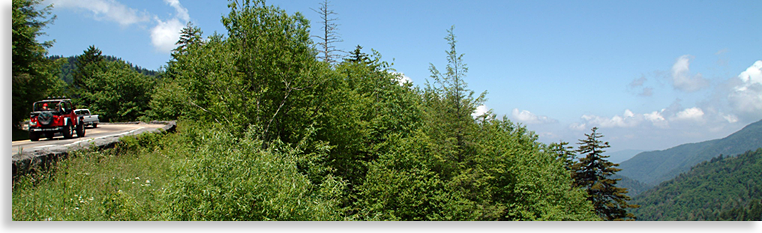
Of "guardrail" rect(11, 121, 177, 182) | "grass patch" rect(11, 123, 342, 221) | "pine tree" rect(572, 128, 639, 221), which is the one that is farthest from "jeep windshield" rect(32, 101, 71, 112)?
"pine tree" rect(572, 128, 639, 221)

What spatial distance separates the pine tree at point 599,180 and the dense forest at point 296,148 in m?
6.04

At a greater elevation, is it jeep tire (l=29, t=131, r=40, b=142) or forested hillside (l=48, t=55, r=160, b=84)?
forested hillside (l=48, t=55, r=160, b=84)

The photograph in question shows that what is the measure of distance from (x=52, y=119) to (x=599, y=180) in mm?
34164

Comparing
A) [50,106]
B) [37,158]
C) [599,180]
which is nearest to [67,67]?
[50,106]

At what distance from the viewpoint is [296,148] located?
1032cm

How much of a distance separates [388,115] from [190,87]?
9701 millimetres

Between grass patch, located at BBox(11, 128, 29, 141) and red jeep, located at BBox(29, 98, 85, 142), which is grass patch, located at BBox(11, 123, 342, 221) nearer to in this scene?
red jeep, located at BBox(29, 98, 85, 142)

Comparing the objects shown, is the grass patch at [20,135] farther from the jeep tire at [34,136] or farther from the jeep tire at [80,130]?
the jeep tire at [80,130]

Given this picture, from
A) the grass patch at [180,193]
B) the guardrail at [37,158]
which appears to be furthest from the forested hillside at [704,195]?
the guardrail at [37,158]

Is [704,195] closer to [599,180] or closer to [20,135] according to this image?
[599,180]

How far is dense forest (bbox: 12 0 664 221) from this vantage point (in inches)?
273

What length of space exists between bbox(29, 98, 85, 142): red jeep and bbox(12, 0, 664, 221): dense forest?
0.82 meters

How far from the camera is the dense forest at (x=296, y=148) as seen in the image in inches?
273

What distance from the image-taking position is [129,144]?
1211 centimetres
